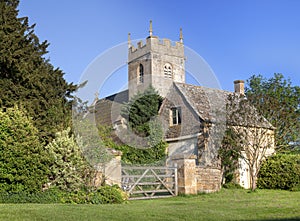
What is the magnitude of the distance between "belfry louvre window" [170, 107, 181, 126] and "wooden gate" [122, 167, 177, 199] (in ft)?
28.4

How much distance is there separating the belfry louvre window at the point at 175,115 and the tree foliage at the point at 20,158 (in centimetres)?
1330

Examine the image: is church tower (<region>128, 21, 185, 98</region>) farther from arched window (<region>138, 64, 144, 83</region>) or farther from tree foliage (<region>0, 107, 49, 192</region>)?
tree foliage (<region>0, 107, 49, 192</region>)

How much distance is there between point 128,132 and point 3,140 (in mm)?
16365

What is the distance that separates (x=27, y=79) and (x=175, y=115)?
11104mm

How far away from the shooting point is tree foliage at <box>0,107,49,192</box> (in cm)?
1366

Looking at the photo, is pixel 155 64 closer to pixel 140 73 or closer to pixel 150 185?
pixel 140 73

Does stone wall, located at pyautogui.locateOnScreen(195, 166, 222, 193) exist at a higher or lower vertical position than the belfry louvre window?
lower

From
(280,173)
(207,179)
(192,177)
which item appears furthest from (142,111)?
(192,177)

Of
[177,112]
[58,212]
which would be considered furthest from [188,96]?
[58,212]

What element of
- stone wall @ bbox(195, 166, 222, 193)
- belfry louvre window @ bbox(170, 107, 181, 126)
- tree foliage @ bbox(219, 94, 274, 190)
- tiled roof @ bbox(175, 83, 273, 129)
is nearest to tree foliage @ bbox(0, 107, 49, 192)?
stone wall @ bbox(195, 166, 222, 193)

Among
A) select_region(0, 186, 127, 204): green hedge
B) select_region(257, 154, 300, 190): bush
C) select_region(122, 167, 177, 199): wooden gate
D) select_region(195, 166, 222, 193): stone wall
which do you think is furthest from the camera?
select_region(257, 154, 300, 190): bush

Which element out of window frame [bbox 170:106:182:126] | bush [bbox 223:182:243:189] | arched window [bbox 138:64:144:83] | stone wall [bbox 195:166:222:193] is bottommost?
bush [bbox 223:182:243:189]

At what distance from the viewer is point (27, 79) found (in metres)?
19.5

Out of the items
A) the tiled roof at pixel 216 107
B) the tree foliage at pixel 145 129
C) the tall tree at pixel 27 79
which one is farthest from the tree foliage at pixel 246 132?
the tall tree at pixel 27 79
